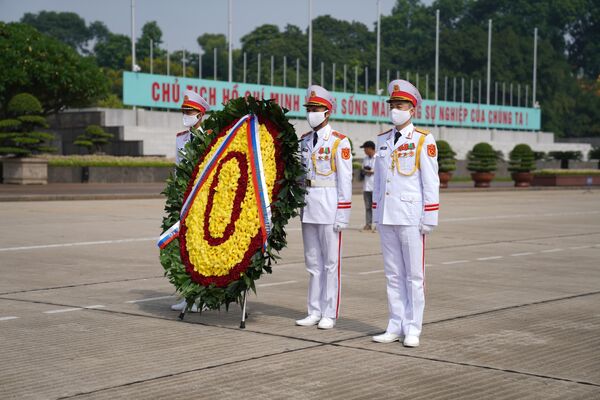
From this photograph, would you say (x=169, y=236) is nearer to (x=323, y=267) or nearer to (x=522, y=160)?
(x=323, y=267)

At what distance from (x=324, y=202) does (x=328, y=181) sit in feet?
0.61

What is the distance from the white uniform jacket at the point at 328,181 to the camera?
7742 mm

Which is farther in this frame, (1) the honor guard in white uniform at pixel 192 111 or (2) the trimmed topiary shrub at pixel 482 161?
(2) the trimmed topiary shrub at pixel 482 161

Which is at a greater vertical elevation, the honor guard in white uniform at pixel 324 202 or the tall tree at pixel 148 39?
the tall tree at pixel 148 39

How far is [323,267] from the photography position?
7945 mm

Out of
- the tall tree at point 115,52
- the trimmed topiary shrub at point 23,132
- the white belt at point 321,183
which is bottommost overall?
the white belt at point 321,183

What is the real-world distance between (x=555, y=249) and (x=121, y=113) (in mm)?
37920

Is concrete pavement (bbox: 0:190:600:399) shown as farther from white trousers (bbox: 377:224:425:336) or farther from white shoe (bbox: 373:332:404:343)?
white trousers (bbox: 377:224:425:336)

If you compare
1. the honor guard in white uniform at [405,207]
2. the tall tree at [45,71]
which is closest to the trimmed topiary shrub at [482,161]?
the tall tree at [45,71]

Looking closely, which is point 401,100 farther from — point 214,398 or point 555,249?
point 555,249

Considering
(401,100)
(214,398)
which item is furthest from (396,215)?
(214,398)

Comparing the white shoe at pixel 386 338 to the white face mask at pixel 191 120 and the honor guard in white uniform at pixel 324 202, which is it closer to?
the honor guard in white uniform at pixel 324 202

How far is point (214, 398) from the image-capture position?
5.48 metres

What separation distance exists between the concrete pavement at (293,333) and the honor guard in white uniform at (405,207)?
1.05 feet
